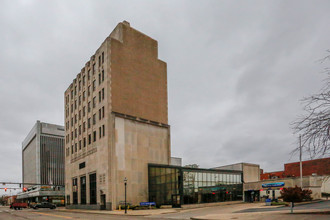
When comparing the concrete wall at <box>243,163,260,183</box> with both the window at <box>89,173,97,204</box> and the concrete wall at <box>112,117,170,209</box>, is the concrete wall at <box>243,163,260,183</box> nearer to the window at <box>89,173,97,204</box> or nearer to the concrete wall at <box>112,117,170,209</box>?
the concrete wall at <box>112,117,170,209</box>

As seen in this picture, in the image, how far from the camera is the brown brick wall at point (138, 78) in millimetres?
61375

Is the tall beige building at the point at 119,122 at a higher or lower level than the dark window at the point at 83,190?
higher

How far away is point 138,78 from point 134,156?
15710mm

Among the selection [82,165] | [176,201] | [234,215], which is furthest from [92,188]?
[234,215]

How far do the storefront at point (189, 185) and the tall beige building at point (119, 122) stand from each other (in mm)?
2947

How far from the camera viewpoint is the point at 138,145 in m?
60.5

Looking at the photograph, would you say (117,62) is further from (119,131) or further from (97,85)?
(119,131)

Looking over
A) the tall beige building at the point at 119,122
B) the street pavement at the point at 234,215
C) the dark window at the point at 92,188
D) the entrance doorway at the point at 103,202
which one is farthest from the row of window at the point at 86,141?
the street pavement at the point at 234,215

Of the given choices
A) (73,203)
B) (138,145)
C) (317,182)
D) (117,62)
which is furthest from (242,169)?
(73,203)

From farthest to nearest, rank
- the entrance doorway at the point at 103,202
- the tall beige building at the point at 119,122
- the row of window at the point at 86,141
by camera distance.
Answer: the row of window at the point at 86,141, the entrance doorway at the point at 103,202, the tall beige building at the point at 119,122

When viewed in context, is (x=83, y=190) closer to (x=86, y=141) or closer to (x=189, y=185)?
(x=86, y=141)

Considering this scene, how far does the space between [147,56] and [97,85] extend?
12018 millimetres

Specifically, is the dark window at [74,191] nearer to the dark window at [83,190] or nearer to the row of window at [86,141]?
the dark window at [83,190]

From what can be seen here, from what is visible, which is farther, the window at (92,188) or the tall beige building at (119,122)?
the window at (92,188)
